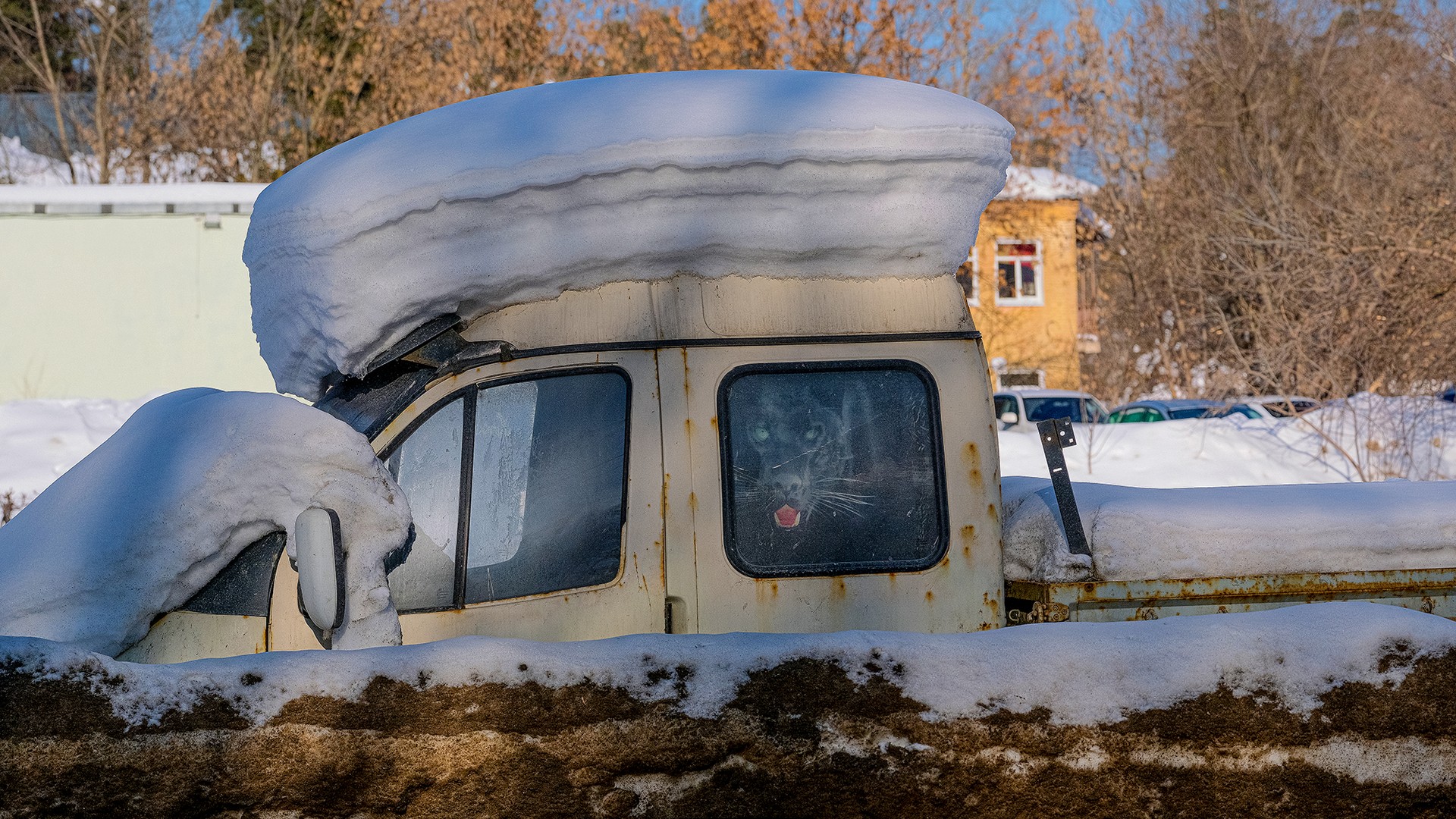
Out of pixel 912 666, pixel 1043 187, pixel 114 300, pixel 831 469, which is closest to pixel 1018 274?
pixel 1043 187

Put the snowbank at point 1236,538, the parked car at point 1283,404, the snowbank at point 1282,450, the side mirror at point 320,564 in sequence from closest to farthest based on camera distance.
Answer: the side mirror at point 320,564, the snowbank at point 1236,538, the snowbank at point 1282,450, the parked car at point 1283,404

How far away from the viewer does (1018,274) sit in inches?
1113

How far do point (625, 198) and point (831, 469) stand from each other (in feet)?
2.82

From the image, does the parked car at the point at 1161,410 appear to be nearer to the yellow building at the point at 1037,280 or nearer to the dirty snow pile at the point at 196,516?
the yellow building at the point at 1037,280

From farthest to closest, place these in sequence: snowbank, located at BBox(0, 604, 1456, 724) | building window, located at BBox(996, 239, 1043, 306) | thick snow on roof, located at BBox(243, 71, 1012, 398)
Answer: building window, located at BBox(996, 239, 1043, 306) < thick snow on roof, located at BBox(243, 71, 1012, 398) < snowbank, located at BBox(0, 604, 1456, 724)

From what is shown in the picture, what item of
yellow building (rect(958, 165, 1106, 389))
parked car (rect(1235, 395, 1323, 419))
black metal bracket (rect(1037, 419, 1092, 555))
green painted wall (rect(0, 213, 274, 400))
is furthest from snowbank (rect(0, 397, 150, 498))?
yellow building (rect(958, 165, 1106, 389))

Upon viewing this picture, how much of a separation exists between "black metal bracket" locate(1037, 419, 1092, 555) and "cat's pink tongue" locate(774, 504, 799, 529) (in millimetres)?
652

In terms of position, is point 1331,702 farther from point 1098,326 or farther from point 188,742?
point 1098,326

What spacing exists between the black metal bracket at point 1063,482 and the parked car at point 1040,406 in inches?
544

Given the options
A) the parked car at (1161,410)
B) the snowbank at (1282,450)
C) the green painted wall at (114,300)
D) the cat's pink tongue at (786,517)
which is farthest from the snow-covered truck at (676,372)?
the parked car at (1161,410)

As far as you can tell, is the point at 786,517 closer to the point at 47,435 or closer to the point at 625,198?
the point at 625,198

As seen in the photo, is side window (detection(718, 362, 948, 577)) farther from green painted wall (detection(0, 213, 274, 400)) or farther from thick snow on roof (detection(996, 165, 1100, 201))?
thick snow on roof (detection(996, 165, 1100, 201))

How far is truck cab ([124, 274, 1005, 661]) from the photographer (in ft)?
11.1

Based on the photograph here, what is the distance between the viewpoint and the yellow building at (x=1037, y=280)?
Result: 26938mm
